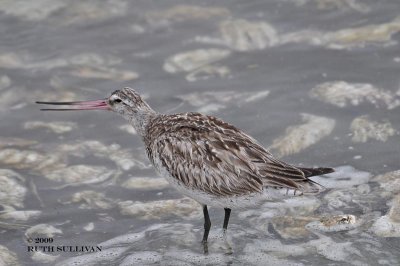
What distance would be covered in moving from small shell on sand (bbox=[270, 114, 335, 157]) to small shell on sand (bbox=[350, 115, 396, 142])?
11.1 inches

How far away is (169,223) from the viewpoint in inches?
299

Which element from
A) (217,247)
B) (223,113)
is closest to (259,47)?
(223,113)

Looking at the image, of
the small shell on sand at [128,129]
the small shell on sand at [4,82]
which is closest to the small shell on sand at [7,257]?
the small shell on sand at [128,129]

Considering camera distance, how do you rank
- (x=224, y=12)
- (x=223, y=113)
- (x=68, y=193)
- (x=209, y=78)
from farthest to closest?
(x=224, y=12) → (x=209, y=78) → (x=223, y=113) → (x=68, y=193)

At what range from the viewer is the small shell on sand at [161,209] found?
25.5 feet

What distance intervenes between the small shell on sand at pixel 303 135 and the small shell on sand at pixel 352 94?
18.1 inches

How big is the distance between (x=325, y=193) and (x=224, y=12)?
4.85 meters

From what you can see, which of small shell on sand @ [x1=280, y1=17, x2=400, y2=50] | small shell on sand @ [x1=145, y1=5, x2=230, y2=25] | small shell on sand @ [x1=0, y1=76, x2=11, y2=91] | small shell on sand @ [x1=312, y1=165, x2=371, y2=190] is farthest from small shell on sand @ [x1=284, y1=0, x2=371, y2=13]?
small shell on sand @ [x1=0, y1=76, x2=11, y2=91]

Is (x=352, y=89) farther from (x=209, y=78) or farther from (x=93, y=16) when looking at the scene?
(x=93, y=16)

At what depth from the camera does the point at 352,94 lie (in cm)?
965

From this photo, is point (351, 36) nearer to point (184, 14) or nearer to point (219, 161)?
point (184, 14)

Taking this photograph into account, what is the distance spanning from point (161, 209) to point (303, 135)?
205 cm

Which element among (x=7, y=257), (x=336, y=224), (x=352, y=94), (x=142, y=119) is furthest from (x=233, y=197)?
(x=352, y=94)

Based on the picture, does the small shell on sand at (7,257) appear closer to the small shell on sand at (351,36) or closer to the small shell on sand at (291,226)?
the small shell on sand at (291,226)
